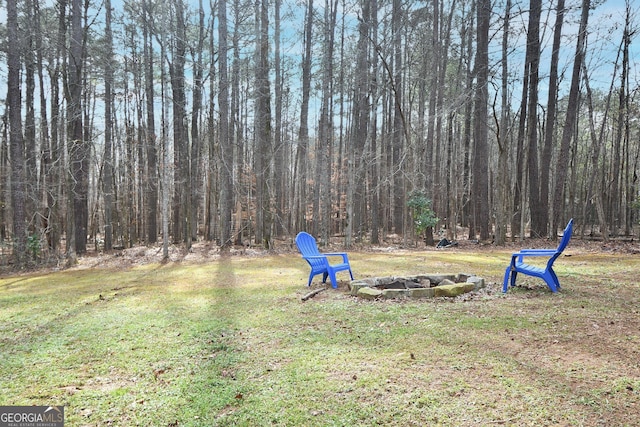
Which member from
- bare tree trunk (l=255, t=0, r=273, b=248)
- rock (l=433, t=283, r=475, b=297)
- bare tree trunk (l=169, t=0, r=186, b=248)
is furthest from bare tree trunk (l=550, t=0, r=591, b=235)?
bare tree trunk (l=169, t=0, r=186, b=248)

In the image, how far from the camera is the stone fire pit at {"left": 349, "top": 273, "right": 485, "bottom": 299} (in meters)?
5.06

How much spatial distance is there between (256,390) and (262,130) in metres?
11.0

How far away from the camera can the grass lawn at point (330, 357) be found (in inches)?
89.5

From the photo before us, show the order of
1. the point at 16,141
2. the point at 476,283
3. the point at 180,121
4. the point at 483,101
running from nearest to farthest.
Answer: the point at 476,283 → the point at 16,141 → the point at 483,101 → the point at 180,121

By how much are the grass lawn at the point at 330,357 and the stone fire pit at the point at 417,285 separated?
23 centimetres

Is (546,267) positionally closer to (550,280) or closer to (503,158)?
(550,280)

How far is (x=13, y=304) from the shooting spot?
5.55 m

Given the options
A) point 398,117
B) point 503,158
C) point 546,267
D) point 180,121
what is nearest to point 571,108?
point 503,158

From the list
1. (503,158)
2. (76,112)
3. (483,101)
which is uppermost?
(483,101)

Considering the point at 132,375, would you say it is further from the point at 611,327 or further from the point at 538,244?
the point at 538,244

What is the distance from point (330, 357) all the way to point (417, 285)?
2977mm

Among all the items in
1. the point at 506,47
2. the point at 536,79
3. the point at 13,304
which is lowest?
the point at 13,304

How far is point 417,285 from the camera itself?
18.8ft

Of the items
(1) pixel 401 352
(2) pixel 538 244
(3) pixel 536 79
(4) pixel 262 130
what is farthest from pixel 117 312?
(3) pixel 536 79
